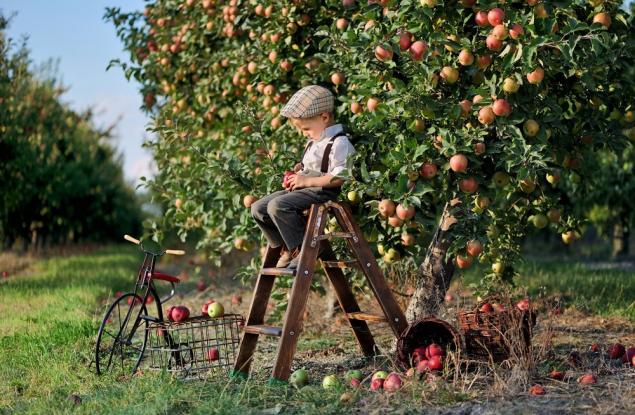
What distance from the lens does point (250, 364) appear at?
181 inches

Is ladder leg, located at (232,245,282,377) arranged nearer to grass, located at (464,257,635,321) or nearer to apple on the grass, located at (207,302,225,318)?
apple on the grass, located at (207,302,225,318)

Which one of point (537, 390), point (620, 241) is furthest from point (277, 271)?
point (620, 241)

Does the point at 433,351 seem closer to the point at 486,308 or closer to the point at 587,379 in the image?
the point at 486,308

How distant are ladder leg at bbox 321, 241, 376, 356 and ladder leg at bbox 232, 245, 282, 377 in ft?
0.97

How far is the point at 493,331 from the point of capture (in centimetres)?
449

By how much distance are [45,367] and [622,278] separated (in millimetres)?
5764

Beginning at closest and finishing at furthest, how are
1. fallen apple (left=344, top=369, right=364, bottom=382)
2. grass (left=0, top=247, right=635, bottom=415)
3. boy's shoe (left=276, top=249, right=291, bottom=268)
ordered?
grass (left=0, top=247, right=635, bottom=415), fallen apple (left=344, top=369, right=364, bottom=382), boy's shoe (left=276, top=249, right=291, bottom=268)

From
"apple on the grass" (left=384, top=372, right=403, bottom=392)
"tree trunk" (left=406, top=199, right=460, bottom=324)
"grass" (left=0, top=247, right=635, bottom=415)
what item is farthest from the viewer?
"tree trunk" (left=406, top=199, right=460, bottom=324)

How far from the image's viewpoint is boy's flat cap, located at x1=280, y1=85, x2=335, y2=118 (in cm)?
463

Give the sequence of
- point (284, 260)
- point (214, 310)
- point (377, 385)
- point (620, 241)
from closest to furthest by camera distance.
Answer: point (377, 385)
point (284, 260)
point (214, 310)
point (620, 241)

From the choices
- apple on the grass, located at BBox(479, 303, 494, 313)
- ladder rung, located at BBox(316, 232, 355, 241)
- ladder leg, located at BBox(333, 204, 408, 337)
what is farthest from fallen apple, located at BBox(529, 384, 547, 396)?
ladder rung, located at BBox(316, 232, 355, 241)

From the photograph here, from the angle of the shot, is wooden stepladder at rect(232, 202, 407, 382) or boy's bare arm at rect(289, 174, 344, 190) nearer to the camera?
wooden stepladder at rect(232, 202, 407, 382)

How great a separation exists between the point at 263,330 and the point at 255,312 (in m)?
0.27

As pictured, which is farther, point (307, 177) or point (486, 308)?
point (486, 308)
